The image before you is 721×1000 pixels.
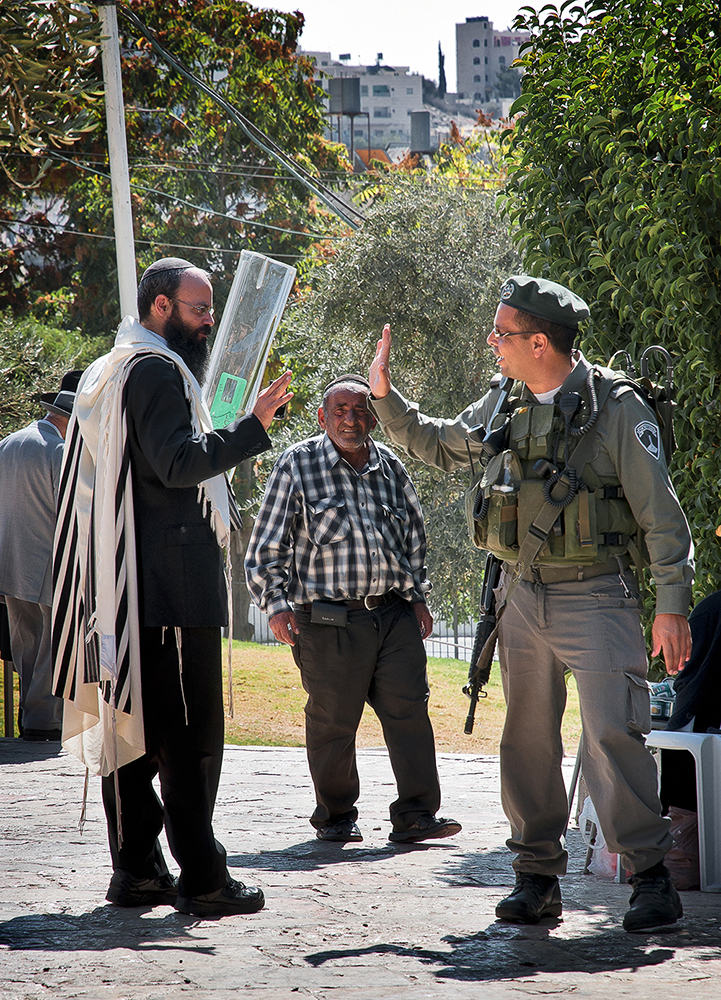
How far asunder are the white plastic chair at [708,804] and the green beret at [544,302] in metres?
1.67

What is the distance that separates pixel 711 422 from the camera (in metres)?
5.42

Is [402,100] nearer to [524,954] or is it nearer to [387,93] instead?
[387,93]

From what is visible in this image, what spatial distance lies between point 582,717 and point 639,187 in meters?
2.59

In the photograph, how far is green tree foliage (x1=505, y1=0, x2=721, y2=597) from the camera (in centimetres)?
527

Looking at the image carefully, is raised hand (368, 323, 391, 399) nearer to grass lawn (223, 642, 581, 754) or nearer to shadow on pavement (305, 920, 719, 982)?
shadow on pavement (305, 920, 719, 982)

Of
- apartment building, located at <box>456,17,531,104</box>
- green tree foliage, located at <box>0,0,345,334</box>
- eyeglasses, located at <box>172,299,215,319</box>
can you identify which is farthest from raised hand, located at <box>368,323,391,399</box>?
apartment building, located at <box>456,17,531,104</box>

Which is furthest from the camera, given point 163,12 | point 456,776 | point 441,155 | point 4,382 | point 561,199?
point 441,155

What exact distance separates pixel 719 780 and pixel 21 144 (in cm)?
932

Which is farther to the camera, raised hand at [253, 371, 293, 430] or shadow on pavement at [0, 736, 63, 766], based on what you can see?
shadow on pavement at [0, 736, 63, 766]

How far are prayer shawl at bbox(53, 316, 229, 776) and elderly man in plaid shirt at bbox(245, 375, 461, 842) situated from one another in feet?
5.32

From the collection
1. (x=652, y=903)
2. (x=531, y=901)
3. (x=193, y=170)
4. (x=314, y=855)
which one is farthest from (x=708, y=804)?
(x=193, y=170)

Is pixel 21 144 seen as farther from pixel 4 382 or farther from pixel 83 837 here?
pixel 4 382

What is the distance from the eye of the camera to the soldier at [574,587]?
13.0 feet

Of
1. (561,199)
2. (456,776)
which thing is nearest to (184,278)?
(561,199)
